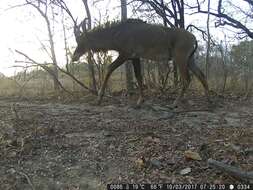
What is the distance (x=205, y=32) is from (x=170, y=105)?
17.0 ft

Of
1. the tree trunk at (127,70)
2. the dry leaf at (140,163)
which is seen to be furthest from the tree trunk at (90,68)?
the dry leaf at (140,163)

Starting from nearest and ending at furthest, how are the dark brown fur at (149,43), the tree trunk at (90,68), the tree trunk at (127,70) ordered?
the dark brown fur at (149,43) → the tree trunk at (90,68) → the tree trunk at (127,70)

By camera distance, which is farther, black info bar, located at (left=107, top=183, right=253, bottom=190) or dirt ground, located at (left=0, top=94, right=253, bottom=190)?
dirt ground, located at (left=0, top=94, right=253, bottom=190)

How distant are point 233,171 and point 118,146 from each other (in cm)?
182

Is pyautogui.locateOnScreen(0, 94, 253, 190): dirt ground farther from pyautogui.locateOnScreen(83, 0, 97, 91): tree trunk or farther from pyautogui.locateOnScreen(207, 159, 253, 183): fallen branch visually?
pyautogui.locateOnScreen(83, 0, 97, 91): tree trunk

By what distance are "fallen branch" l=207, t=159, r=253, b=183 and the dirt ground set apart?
0.06 m

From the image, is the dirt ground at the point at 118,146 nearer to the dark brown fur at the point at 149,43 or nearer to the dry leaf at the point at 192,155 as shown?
the dry leaf at the point at 192,155

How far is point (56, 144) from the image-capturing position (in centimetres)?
621

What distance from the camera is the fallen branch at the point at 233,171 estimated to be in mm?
4698

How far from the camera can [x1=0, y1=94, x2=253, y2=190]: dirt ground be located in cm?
512

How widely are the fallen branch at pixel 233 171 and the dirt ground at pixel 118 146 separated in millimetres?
65

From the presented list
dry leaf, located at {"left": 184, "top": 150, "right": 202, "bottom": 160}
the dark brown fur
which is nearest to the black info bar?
dry leaf, located at {"left": 184, "top": 150, "right": 202, "bottom": 160}

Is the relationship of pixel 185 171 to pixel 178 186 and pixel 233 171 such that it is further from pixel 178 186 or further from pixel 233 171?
pixel 233 171

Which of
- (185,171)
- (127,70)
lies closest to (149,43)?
(127,70)
